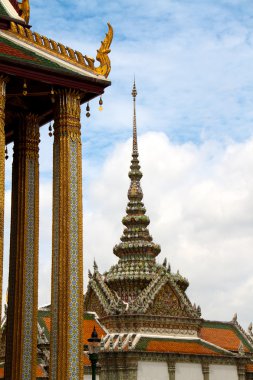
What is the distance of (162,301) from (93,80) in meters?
23.9

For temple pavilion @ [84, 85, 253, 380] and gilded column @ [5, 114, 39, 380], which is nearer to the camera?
gilded column @ [5, 114, 39, 380]

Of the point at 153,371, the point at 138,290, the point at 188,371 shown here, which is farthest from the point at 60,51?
the point at 138,290

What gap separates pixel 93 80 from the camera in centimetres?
1745

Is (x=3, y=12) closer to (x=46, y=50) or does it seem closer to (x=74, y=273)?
(x=46, y=50)

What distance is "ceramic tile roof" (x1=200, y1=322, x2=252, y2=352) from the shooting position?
134 ft

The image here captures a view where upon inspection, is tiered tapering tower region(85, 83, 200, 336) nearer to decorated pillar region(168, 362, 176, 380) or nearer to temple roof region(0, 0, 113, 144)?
decorated pillar region(168, 362, 176, 380)

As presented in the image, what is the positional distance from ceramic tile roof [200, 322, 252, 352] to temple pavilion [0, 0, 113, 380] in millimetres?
24128

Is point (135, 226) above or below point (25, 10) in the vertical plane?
above

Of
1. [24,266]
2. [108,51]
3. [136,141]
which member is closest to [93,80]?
[108,51]

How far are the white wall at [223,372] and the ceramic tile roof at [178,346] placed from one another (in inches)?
24.1

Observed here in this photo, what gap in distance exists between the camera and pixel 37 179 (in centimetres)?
1856

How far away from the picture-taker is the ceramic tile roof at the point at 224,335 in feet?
134

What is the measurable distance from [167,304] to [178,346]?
2.44 m

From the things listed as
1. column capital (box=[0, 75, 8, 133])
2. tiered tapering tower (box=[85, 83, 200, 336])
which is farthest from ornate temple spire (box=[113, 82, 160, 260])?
column capital (box=[0, 75, 8, 133])
